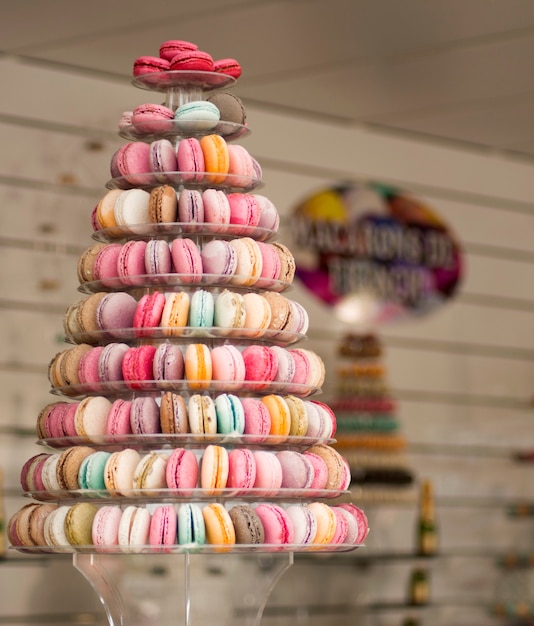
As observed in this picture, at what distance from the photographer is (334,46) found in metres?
4.08

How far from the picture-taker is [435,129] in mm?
5105

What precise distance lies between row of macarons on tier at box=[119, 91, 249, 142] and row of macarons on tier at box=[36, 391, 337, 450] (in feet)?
1.42

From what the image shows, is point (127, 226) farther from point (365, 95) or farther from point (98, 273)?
point (365, 95)

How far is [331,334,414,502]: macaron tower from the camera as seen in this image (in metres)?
4.57

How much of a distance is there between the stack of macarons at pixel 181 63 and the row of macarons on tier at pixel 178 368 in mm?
461

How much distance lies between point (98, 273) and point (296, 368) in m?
0.34

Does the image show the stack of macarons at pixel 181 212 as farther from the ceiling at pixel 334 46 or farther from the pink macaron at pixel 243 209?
the ceiling at pixel 334 46

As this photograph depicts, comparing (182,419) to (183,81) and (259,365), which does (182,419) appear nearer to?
(259,365)

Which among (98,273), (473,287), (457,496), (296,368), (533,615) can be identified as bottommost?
(533,615)

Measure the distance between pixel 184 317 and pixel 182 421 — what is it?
0.16 m

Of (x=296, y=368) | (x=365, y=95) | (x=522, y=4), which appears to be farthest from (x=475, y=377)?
(x=296, y=368)

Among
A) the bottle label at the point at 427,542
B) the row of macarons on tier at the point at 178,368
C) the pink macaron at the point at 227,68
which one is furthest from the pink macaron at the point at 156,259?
the bottle label at the point at 427,542

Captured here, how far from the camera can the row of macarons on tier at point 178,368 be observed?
5.85 ft

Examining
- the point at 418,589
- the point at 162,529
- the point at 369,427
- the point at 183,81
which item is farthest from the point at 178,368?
the point at 418,589
